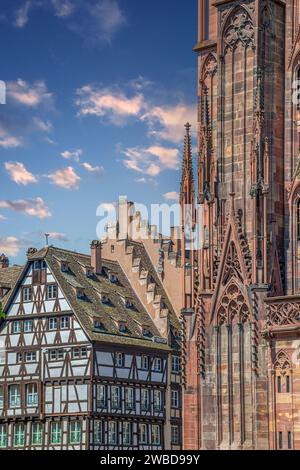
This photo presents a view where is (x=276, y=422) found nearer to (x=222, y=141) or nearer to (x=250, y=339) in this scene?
(x=250, y=339)

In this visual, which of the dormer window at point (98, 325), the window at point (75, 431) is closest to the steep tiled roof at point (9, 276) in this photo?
the dormer window at point (98, 325)

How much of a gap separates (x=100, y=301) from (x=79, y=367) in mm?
5976

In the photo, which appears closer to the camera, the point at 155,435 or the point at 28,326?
the point at 28,326

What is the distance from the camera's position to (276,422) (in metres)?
45.1

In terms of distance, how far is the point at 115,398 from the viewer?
3039 inches

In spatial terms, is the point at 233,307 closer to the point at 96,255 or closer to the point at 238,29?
the point at 238,29

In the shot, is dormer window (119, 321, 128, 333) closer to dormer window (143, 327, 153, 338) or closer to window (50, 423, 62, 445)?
dormer window (143, 327, 153, 338)

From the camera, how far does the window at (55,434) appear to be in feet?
249

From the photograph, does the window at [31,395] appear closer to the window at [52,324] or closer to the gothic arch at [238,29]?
the window at [52,324]

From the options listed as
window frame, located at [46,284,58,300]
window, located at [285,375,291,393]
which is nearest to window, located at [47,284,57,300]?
window frame, located at [46,284,58,300]

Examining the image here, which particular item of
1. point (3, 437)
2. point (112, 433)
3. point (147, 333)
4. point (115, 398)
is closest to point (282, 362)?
point (112, 433)

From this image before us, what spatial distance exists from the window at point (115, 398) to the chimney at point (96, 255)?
922 cm
